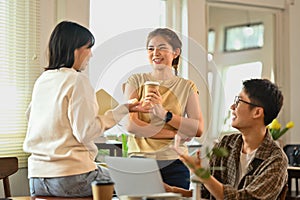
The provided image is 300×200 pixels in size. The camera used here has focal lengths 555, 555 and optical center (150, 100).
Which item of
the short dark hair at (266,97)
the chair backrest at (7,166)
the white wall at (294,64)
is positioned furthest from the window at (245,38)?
the short dark hair at (266,97)

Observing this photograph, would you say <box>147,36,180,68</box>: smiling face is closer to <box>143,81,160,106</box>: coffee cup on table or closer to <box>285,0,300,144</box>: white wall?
<box>143,81,160,106</box>: coffee cup on table

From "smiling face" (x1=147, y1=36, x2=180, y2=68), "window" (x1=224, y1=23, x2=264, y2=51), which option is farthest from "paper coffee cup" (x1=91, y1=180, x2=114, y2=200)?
"window" (x1=224, y1=23, x2=264, y2=51)

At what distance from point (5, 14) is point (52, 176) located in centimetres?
178

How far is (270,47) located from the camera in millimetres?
5621

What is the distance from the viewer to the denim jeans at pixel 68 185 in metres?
2.20

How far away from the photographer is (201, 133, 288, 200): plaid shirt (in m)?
2.10

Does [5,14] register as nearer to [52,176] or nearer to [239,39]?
[52,176]

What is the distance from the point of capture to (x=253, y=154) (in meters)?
2.32

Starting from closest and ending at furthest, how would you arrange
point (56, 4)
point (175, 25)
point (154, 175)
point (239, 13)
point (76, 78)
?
point (154, 175), point (76, 78), point (56, 4), point (175, 25), point (239, 13)

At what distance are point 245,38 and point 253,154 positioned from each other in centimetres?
347

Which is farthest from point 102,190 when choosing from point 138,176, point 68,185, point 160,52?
point 160,52

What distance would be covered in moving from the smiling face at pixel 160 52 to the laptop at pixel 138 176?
2.41 ft

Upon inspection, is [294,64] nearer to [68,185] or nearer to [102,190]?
[68,185]

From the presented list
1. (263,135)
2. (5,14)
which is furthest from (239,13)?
(263,135)
